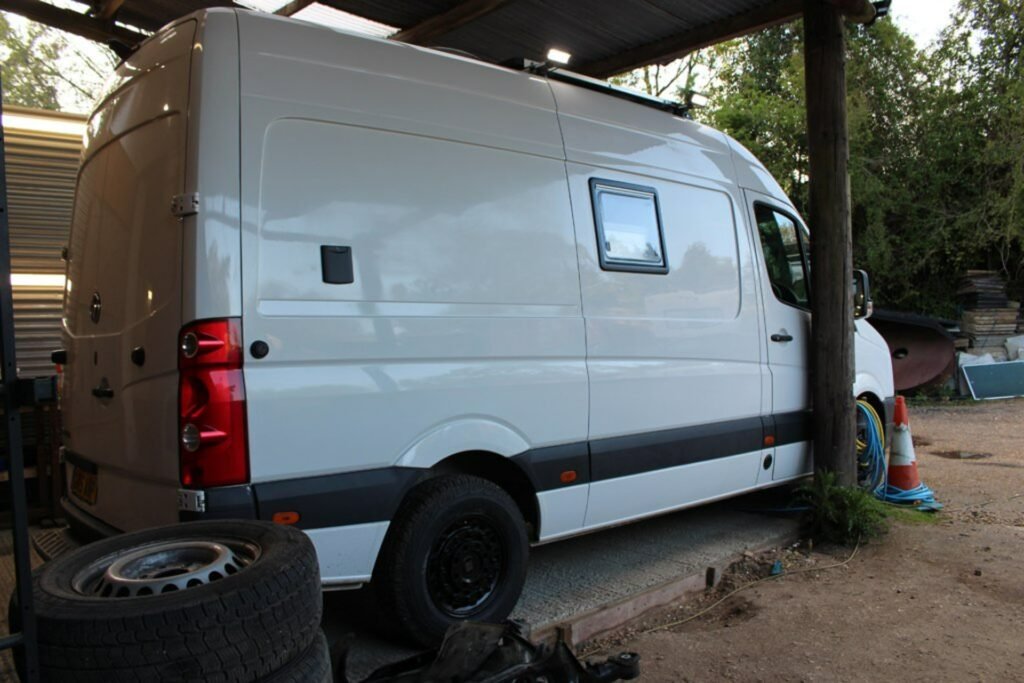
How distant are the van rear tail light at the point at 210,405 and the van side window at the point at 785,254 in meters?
3.68

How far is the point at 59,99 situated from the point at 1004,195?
20.3 metres

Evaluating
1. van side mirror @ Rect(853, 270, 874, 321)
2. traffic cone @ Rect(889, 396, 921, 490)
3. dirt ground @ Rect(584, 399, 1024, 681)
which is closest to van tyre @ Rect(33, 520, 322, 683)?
dirt ground @ Rect(584, 399, 1024, 681)

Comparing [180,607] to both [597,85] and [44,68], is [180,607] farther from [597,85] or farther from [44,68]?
[44,68]

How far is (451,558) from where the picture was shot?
3.33 meters

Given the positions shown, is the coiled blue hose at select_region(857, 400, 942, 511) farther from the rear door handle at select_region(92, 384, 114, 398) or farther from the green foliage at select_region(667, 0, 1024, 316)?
the green foliage at select_region(667, 0, 1024, 316)

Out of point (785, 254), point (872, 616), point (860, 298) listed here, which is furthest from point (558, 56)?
point (872, 616)

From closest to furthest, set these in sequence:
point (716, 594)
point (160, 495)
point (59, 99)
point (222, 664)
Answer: point (222, 664) < point (160, 495) < point (716, 594) < point (59, 99)

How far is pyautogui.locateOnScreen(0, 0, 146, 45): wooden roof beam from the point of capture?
514 cm

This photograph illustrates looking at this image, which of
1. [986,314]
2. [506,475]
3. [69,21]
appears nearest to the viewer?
[506,475]

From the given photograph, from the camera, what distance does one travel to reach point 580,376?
3.79 m

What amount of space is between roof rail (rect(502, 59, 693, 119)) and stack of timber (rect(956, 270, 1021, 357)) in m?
11.4

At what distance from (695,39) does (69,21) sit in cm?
462

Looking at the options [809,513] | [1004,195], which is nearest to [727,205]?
[809,513]

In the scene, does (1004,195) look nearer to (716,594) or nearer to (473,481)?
(716,594)
